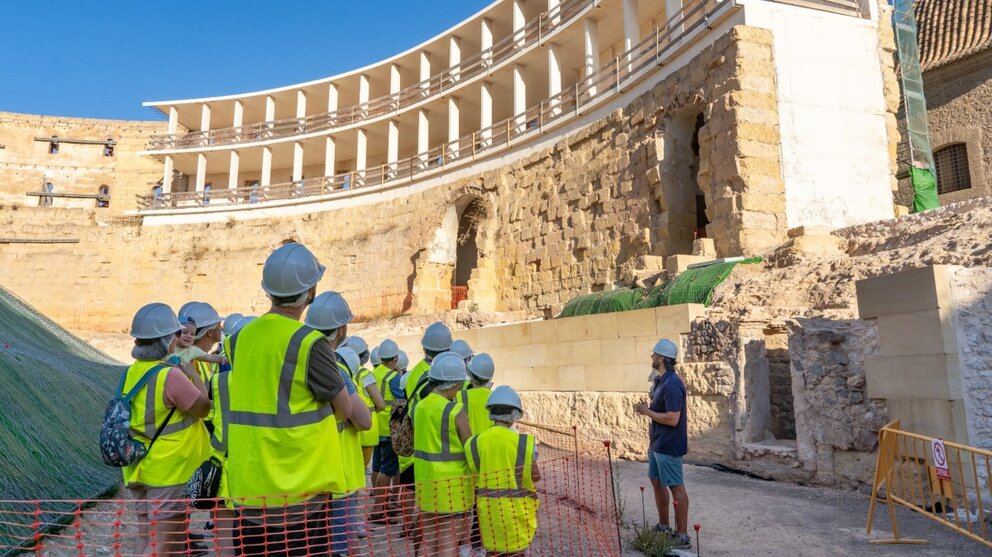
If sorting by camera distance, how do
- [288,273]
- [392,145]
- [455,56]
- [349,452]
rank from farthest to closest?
1. [392,145]
2. [455,56]
3. [349,452]
4. [288,273]

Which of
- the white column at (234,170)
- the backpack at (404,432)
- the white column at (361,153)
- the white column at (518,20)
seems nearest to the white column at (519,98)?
the white column at (518,20)

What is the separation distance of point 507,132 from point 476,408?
17.6 m

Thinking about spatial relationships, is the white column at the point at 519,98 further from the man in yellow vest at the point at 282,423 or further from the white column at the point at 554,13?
the man in yellow vest at the point at 282,423

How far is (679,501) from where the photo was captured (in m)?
5.21

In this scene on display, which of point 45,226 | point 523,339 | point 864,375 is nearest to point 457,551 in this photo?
point 864,375

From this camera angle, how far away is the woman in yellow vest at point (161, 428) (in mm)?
3240

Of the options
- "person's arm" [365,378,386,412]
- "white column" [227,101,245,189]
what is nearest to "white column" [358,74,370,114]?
"white column" [227,101,245,189]

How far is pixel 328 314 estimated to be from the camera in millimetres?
3326

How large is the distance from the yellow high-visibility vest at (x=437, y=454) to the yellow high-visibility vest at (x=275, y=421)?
1.43 m

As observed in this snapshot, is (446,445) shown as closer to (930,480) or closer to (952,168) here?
(930,480)

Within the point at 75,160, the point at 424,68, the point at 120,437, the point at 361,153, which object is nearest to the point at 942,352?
the point at 120,437

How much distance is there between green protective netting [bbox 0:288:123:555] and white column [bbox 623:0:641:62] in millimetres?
14847

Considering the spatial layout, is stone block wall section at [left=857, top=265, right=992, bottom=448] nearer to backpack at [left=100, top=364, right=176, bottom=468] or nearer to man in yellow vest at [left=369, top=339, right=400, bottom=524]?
man in yellow vest at [left=369, top=339, right=400, bottom=524]

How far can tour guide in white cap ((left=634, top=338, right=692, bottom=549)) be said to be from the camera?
5.20 meters
